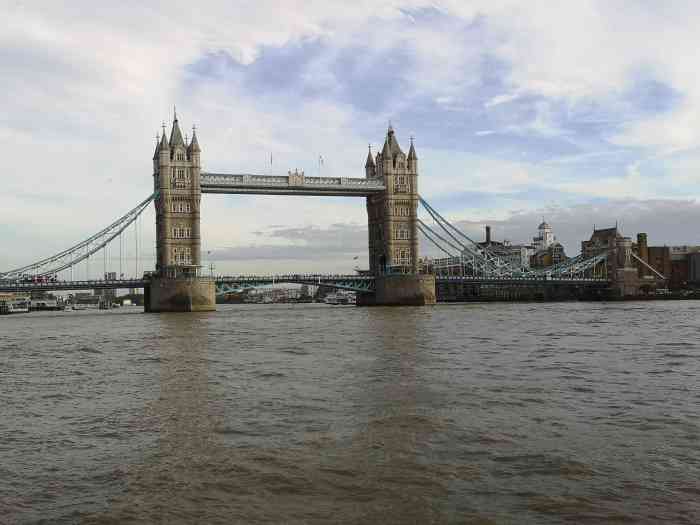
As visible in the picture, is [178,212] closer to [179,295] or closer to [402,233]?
[179,295]

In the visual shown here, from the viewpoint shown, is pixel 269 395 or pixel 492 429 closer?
pixel 492 429

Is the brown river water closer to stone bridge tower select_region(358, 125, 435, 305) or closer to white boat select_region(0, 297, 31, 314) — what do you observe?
stone bridge tower select_region(358, 125, 435, 305)

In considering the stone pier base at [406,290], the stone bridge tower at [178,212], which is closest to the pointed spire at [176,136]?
the stone bridge tower at [178,212]

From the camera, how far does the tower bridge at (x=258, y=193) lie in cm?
7200

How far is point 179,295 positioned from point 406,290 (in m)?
25.6

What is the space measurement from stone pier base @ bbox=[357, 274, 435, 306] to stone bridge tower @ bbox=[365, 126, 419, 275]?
3.35 meters

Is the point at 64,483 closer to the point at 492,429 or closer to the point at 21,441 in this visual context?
the point at 21,441

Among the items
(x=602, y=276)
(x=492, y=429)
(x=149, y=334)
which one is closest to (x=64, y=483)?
(x=492, y=429)

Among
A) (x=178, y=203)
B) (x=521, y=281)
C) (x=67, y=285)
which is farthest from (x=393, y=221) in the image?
(x=67, y=285)

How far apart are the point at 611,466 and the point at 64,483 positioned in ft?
22.1

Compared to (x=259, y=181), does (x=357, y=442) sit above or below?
below

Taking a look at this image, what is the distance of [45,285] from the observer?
6888cm

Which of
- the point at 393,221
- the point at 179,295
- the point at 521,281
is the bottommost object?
the point at 179,295

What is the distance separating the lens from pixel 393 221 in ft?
290
